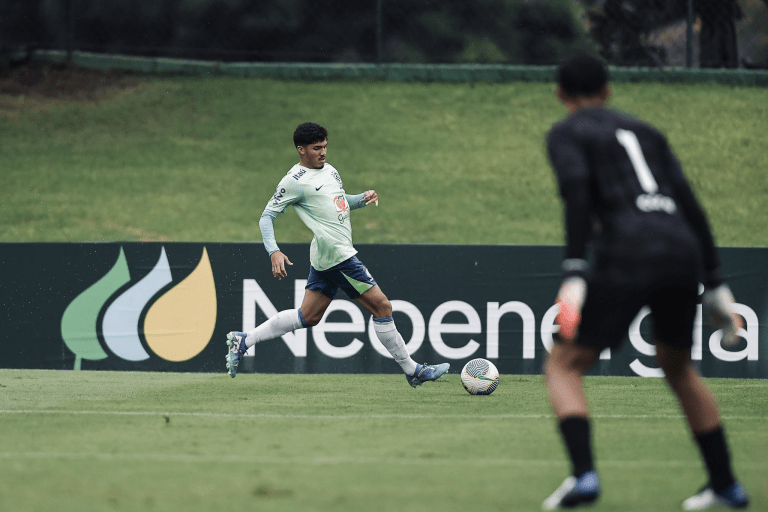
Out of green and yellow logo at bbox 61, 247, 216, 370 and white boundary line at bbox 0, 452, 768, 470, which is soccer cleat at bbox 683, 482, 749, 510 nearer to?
white boundary line at bbox 0, 452, 768, 470

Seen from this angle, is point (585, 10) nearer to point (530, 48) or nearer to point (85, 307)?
point (530, 48)

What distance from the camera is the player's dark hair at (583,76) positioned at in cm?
425

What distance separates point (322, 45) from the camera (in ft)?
67.2

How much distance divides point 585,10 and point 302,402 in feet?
46.9

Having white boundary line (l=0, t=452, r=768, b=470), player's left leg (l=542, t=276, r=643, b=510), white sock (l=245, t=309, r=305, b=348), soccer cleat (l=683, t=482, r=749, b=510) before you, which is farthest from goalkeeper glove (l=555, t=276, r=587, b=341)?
white sock (l=245, t=309, r=305, b=348)

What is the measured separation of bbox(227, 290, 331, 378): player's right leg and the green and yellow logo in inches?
77.3

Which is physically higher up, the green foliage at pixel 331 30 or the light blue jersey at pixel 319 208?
the green foliage at pixel 331 30

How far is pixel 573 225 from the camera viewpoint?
393 cm

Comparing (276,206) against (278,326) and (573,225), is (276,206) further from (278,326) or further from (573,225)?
(573,225)

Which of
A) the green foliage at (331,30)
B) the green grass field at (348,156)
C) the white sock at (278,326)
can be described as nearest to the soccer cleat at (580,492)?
the white sock at (278,326)

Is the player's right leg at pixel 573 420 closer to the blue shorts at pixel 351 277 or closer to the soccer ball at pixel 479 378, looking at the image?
the soccer ball at pixel 479 378

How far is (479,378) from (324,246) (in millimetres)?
1783

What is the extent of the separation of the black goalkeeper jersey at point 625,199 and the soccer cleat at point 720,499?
34.2 inches

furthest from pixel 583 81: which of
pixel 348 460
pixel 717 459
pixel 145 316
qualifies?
pixel 145 316
